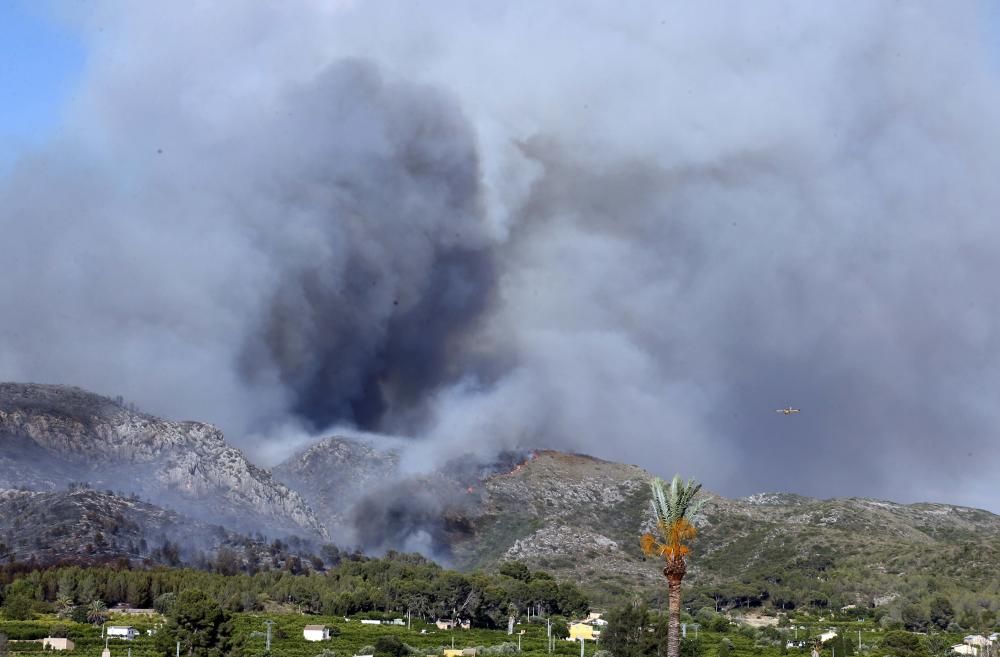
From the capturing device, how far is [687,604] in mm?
145250

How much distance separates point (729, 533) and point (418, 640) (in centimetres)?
10055

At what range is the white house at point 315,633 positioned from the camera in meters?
99.2

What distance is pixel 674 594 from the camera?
51.3 meters

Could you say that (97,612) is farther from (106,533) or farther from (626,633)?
(626,633)

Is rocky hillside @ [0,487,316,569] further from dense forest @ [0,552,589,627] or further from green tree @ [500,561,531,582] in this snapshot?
green tree @ [500,561,531,582]

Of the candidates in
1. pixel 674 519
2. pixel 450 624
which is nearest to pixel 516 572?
pixel 450 624

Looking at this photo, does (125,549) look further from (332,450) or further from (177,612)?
(177,612)

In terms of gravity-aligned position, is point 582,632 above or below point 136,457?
below

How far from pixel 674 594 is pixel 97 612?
70.5m

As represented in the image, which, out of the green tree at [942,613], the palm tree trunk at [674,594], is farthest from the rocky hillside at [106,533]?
the palm tree trunk at [674,594]

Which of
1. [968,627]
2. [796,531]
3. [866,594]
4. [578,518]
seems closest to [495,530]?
[578,518]

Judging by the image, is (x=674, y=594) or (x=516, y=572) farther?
(x=516, y=572)

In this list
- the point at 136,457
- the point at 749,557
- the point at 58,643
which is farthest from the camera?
the point at 749,557

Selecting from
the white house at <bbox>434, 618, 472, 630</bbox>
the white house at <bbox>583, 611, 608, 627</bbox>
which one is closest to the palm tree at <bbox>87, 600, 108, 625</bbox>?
the white house at <bbox>434, 618, 472, 630</bbox>
